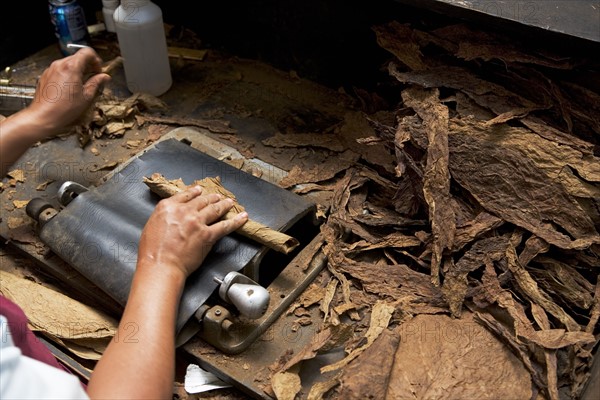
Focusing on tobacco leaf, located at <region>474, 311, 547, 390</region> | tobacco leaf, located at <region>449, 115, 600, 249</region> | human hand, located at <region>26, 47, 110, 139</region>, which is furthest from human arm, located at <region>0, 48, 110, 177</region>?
tobacco leaf, located at <region>474, 311, 547, 390</region>

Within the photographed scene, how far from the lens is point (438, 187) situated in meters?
1.46

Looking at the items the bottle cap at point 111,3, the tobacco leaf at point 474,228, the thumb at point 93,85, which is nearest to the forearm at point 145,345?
the thumb at point 93,85

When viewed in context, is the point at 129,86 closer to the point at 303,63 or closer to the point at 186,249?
the point at 303,63

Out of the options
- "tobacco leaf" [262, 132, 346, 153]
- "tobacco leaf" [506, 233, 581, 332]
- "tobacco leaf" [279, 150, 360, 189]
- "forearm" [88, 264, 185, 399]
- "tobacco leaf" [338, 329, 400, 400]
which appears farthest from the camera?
"tobacco leaf" [262, 132, 346, 153]

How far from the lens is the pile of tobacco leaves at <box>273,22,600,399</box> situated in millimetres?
1342

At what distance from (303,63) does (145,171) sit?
0.86 m

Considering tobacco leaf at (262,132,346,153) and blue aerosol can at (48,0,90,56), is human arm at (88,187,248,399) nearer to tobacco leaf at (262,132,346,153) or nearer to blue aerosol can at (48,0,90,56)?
tobacco leaf at (262,132,346,153)

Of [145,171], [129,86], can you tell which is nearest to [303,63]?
[129,86]

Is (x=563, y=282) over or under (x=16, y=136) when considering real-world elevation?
under

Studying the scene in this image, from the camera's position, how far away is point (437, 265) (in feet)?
4.71

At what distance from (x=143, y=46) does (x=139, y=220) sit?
80cm

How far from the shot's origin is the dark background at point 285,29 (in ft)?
6.53

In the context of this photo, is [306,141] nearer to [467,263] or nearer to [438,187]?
[438,187]

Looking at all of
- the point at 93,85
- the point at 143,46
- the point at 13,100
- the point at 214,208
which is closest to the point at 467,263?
the point at 214,208
